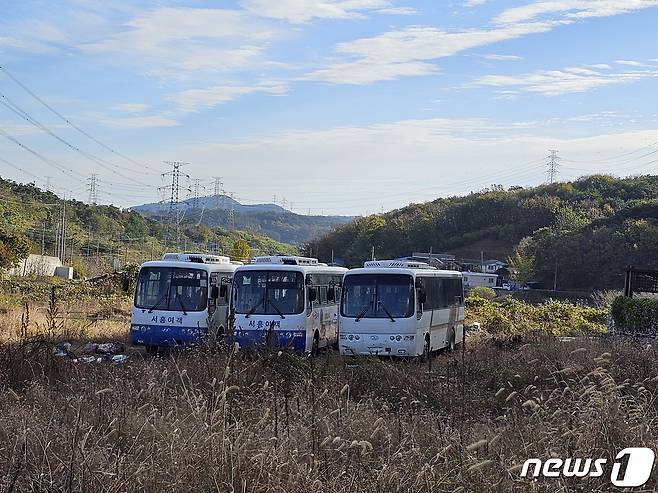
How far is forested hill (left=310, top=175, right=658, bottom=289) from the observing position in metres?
63.6

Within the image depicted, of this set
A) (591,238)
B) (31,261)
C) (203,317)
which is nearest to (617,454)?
(203,317)

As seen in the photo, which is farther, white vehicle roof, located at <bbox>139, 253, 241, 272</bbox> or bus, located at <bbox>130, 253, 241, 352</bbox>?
white vehicle roof, located at <bbox>139, 253, 241, 272</bbox>

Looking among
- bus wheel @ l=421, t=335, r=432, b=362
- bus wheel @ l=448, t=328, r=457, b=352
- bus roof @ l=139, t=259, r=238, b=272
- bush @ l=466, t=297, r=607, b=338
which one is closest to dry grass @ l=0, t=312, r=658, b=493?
Answer: bus wheel @ l=421, t=335, r=432, b=362

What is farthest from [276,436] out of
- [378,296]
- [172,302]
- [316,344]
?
[172,302]

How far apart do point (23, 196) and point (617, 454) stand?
7930 cm

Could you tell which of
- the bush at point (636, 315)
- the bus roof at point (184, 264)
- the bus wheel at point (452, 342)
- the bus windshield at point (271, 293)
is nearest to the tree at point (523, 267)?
the bush at point (636, 315)

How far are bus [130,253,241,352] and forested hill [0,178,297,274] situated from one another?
129 ft

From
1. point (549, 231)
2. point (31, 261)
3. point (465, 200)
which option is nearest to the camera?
point (31, 261)

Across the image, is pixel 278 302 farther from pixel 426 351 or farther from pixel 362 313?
pixel 426 351

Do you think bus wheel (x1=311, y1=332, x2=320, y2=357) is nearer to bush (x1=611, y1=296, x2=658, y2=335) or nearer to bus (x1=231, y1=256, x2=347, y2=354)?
bus (x1=231, y1=256, x2=347, y2=354)

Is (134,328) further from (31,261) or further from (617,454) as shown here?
(31,261)

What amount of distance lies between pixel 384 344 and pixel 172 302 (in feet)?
20.9

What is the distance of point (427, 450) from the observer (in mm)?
7461

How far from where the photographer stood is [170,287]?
23.4 metres
